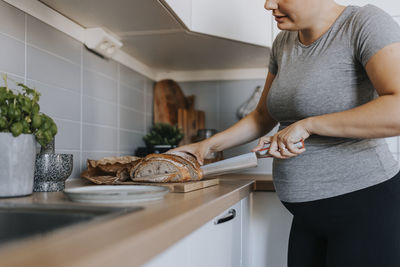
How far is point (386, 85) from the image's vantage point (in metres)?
0.83

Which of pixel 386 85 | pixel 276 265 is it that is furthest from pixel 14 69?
pixel 276 265

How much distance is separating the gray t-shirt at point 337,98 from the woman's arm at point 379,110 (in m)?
0.03

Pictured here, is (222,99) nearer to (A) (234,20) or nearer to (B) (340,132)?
(A) (234,20)

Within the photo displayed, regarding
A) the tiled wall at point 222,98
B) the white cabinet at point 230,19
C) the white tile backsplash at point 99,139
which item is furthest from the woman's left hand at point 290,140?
the tiled wall at point 222,98

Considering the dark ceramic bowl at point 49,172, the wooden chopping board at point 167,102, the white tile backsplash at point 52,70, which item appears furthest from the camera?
the wooden chopping board at point 167,102

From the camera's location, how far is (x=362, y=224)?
90cm

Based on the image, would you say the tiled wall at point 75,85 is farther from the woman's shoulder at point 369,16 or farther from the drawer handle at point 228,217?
the woman's shoulder at point 369,16

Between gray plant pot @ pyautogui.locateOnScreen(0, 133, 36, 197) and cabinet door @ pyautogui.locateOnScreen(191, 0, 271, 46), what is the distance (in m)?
0.86

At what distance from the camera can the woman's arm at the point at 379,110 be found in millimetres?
815

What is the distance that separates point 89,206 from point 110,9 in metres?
0.82

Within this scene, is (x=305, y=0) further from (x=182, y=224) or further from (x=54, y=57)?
(x=54, y=57)

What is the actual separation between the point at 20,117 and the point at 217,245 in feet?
1.63

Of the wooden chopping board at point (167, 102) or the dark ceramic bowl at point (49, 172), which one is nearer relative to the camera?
the dark ceramic bowl at point (49, 172)

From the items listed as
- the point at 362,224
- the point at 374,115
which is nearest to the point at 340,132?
the point at 374,115
